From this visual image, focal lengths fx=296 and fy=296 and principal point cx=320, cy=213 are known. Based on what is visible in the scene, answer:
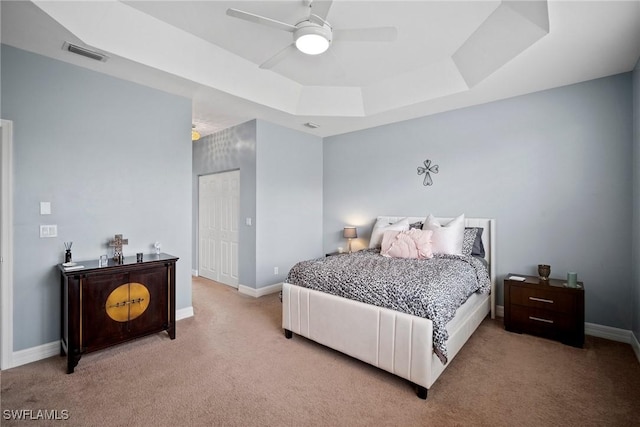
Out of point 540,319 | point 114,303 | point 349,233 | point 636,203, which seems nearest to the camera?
point 114,303

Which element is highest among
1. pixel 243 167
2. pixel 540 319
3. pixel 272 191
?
pixel 243 167

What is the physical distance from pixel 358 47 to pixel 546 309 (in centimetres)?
332

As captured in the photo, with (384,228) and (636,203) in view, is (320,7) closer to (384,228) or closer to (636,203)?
(384,228)

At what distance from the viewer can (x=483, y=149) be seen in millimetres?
3855

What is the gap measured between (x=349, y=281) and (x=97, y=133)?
292 cm

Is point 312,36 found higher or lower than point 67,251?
higher

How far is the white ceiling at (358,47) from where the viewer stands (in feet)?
7.59

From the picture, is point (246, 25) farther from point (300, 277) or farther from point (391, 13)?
point (300, 277)

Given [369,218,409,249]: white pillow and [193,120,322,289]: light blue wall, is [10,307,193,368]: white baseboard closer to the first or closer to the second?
[193,120,322,289]: light blue wall

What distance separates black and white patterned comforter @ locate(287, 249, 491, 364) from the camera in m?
2.19

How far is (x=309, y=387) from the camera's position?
89.3 inches

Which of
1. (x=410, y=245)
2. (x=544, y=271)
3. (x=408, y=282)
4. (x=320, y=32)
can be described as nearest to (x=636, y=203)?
(x=544, y=271)

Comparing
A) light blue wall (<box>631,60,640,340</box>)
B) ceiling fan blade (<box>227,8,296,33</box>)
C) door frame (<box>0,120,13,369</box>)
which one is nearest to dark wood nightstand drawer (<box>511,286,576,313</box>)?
light blue wall (<box>631,60,640,340</box>)

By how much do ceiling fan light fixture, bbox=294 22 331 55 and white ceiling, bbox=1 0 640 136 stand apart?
0.80 feet
